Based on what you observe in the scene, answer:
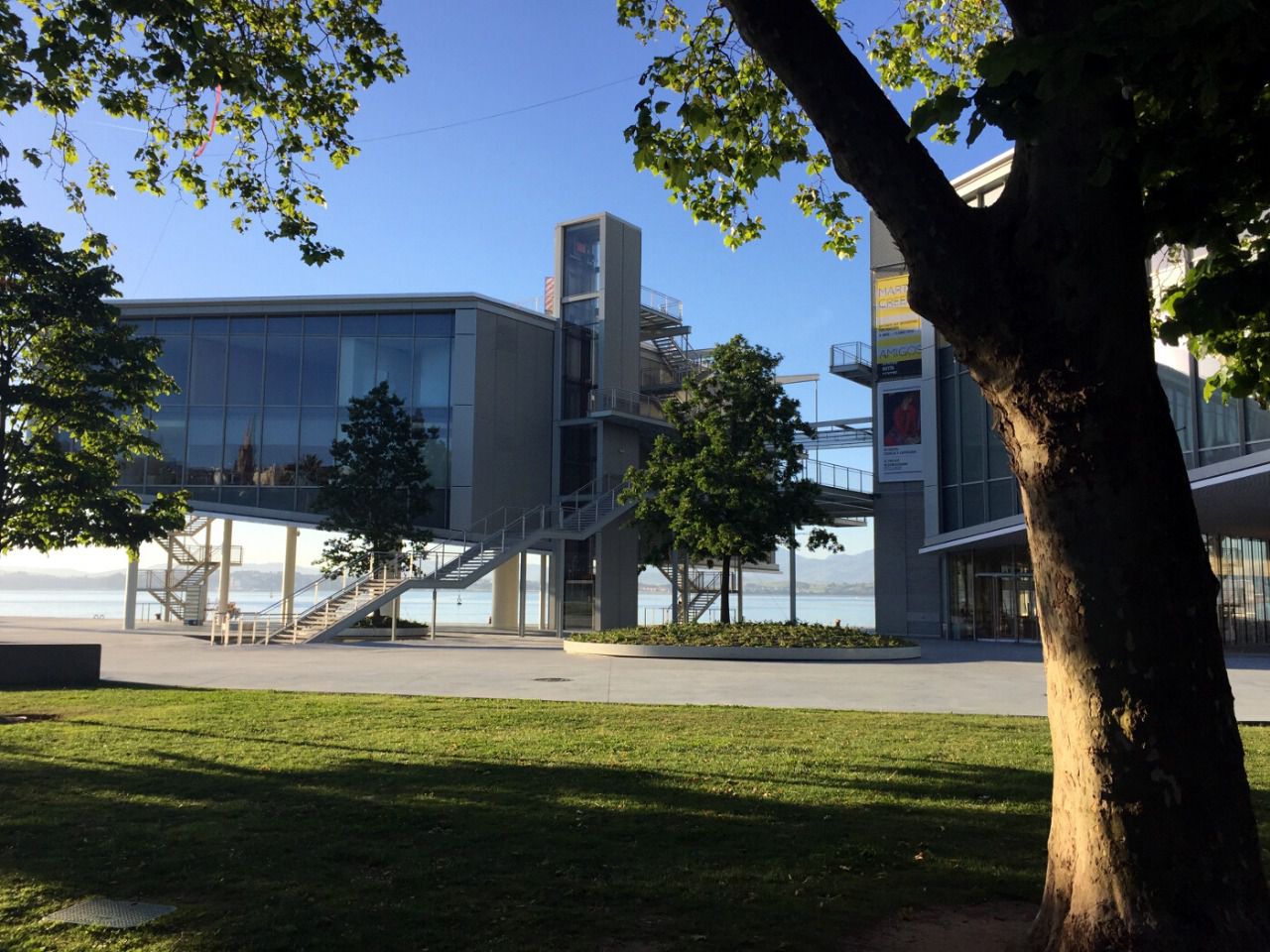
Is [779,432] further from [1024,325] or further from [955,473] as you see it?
[1024,325]

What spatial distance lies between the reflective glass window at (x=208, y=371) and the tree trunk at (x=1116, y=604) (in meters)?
35.3

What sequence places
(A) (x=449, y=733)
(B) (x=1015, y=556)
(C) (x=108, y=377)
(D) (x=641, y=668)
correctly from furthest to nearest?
(B) (x=1015, y=556)
(D) (x=641, y=668)
(C) (x=108, y=377)
(A) (x=449, y=733)

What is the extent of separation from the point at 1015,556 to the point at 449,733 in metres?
26.0

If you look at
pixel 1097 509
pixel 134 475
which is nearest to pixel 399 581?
pixel 134 475

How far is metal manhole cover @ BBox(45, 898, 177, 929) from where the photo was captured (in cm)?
459

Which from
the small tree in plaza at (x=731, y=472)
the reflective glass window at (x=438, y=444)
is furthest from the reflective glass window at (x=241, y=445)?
the small tree in plaza at (x=731, y=472)

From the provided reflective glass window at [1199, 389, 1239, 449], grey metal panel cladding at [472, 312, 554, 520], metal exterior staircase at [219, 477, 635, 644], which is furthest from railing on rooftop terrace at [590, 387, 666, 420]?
reflective glass window at [1199, 389, 1239, 449]

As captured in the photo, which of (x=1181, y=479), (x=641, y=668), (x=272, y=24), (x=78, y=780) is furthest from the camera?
(x=641, y=668)

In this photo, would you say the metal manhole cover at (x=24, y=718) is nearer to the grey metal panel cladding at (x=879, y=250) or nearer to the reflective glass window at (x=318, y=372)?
the reflective glass window at (x=318, y=372)

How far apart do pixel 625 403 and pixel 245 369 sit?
13.4m

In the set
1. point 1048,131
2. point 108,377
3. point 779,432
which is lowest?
point 1048,131

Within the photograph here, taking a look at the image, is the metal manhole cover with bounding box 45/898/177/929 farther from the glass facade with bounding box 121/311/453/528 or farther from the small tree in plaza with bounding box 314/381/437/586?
the glass facade with bounding box 121/311/453/528

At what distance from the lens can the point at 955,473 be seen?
33375mm

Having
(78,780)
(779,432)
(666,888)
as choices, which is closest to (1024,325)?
(666,888)
